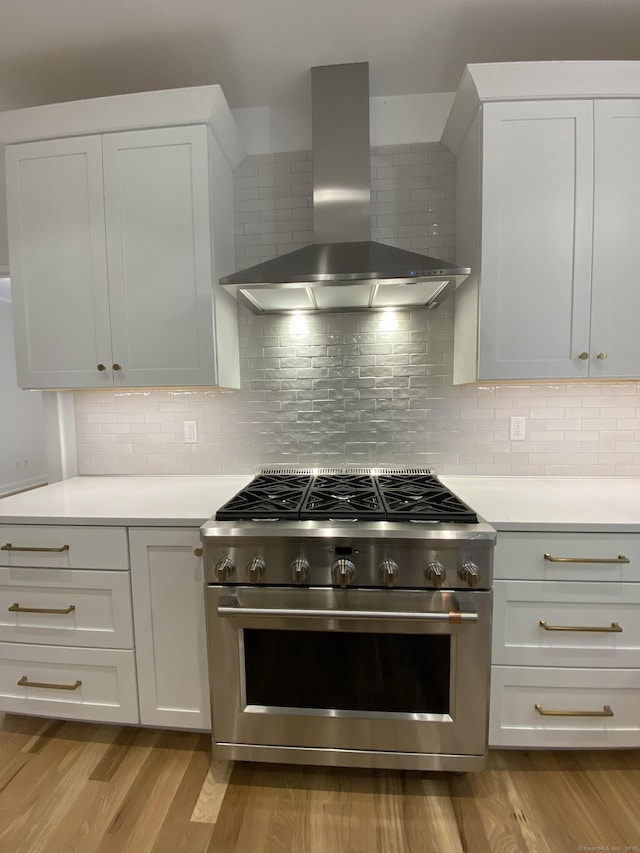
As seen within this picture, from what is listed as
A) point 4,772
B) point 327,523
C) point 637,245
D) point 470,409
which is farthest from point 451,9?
point 4,772

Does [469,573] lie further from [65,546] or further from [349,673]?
[65,546]

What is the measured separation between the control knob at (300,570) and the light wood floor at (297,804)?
2.65 ft

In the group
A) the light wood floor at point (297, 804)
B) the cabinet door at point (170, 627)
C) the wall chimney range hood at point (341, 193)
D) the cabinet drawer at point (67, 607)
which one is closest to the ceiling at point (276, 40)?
the wall chimney range hood at point (341, 193)

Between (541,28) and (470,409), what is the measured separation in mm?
1627

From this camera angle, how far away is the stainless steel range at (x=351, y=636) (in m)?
1.31

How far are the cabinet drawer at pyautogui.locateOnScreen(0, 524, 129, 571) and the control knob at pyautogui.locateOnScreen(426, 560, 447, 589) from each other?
1136 mm

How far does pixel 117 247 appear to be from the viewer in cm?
173

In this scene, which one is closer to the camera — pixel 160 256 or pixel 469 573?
pixel 469 573

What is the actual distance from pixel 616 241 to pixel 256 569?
1908 mm

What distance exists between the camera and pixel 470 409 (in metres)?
2.02

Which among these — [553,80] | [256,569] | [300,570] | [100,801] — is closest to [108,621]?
[100,801]

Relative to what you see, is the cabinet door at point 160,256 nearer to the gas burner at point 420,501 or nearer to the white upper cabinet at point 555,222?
Answer: the gas burner at point 420,501

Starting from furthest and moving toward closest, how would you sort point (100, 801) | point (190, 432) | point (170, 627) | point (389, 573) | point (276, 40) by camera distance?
point (190, 432)
point (276, 40)
point (170, 627)
point (100, 801)
point (389, 573)

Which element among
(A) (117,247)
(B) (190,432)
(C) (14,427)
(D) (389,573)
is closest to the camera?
(D) (389,573)
